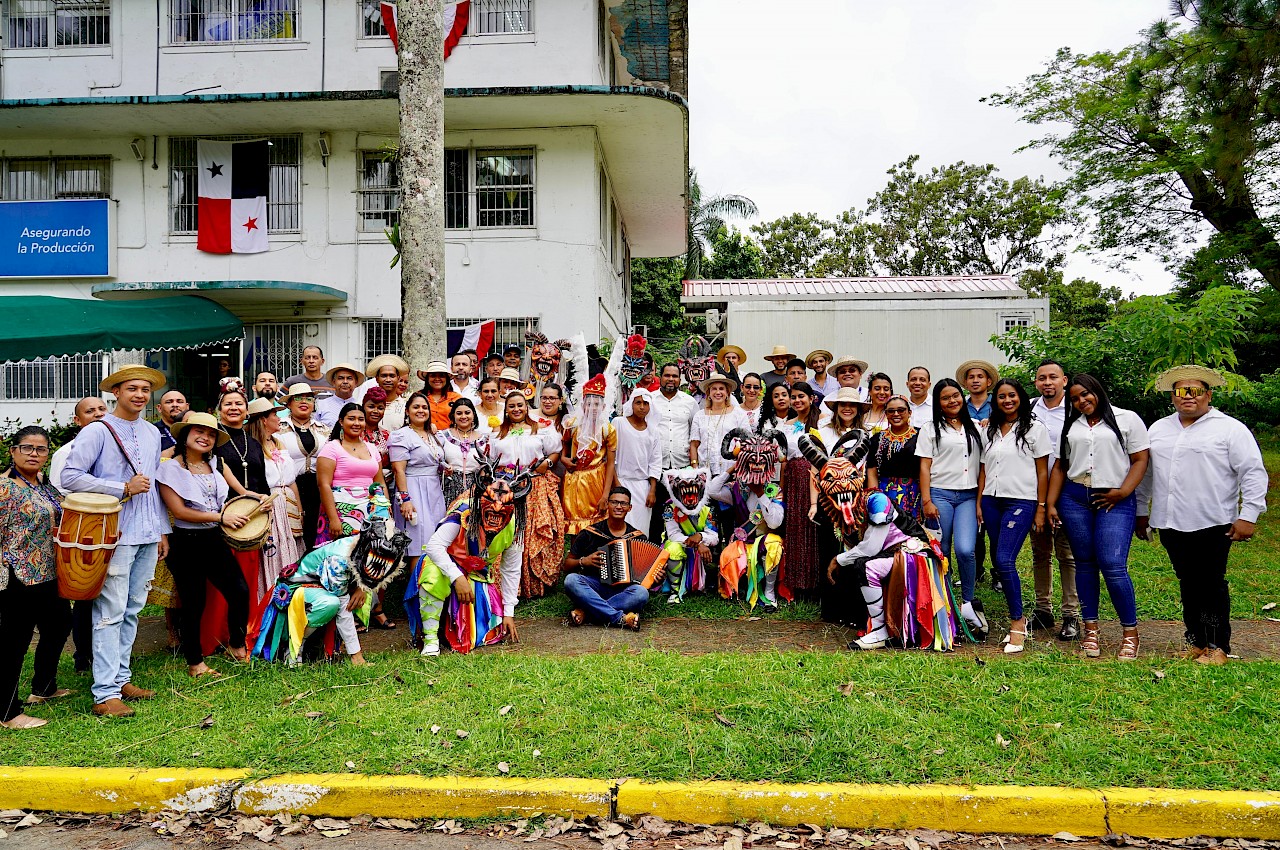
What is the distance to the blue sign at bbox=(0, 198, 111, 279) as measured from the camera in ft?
47.0

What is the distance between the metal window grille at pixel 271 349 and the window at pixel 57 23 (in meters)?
5.50

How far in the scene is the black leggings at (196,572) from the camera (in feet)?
18.8

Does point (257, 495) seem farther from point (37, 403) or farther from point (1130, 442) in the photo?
point (37, 403)

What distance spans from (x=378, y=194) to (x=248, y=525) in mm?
9670

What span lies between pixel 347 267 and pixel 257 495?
8955 millimetres

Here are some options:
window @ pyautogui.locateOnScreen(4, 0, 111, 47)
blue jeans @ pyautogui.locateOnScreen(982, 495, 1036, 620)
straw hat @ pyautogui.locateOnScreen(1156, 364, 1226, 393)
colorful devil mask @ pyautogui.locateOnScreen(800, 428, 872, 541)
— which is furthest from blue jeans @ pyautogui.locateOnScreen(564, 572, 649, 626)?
window @ pyautogui.locateOnScreen(4, 0, 111, 47)

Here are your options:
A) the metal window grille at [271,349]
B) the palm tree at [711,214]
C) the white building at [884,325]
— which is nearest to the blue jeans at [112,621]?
the metal window grille at [271,349]

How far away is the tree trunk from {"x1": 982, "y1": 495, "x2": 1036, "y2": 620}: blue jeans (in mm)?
5816

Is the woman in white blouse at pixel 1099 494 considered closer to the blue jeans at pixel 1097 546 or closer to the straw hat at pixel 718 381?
the blue jeans at pixel 1097 546

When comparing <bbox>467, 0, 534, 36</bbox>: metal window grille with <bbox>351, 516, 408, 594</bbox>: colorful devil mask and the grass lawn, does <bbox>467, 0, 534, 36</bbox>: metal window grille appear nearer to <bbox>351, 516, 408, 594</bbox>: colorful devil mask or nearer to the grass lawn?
<bbox>351, 516, 408, 594</bbox>: colorful devil mask

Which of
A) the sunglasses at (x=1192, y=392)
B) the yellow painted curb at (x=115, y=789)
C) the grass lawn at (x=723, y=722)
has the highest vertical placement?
the sunglasses at (x=1192, y=392)

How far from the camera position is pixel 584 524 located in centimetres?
780

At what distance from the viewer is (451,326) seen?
14.1m

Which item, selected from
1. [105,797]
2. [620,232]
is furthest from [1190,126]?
[105,797]
